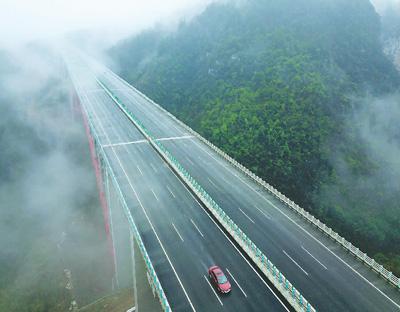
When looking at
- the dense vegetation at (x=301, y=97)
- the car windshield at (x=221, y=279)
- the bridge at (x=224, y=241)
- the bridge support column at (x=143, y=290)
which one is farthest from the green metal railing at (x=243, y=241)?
the dense vegetation at (x=301, y=97)

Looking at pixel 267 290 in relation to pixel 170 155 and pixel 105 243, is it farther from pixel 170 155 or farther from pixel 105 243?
pixel 105 243

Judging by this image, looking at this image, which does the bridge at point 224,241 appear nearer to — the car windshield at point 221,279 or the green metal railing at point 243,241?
the green metal railing at point 243,241

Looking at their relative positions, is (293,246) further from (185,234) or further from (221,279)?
(185,234)

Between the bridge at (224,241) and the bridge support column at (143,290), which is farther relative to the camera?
the bridge support column at (143,290)

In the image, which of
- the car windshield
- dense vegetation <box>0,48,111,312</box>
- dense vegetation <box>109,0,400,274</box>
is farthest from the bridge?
dense vegetation <box>109,0,400,274</box>

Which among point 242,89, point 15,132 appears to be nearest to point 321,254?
point 242,89

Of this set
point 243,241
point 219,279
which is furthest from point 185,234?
point 219,279

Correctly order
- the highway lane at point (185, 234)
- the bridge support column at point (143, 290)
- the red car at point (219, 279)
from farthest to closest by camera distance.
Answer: the bridge support column at point (143, 290), the red car at point (219, 279), the highway lane at point (185, 234)
